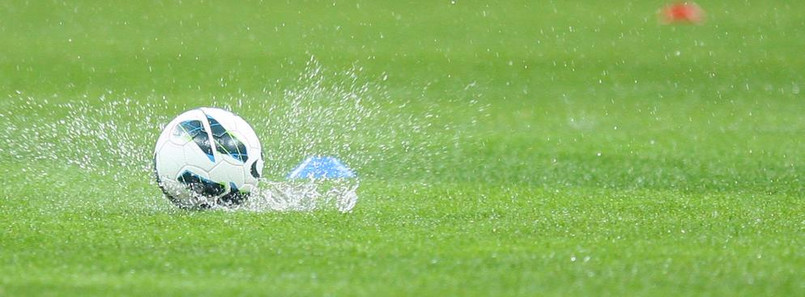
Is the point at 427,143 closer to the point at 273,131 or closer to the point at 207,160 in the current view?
the point at 273,131

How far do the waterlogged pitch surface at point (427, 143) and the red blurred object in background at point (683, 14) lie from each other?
0.24m

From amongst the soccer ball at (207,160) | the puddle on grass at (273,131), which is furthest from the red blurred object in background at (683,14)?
the soccer ball at (207,160)

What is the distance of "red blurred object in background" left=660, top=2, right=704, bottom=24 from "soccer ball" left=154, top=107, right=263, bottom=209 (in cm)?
1265

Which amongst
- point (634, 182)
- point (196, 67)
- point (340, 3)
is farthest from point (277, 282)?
point (340, 3)

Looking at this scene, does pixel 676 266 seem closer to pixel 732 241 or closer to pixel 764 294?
pixel 764 294

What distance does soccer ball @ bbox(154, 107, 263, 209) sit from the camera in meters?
6.52

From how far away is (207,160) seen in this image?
652cm

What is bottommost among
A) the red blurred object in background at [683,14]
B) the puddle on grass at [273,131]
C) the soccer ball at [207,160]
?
the soccer ball at [207,160]

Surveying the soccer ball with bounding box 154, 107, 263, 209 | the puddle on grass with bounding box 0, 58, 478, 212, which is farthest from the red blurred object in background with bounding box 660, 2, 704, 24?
the soccer ball with bounding box 154, 107, 263, 209

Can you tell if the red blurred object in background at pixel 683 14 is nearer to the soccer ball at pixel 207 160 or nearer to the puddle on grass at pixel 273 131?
the puddle on grass at pixel 273 131

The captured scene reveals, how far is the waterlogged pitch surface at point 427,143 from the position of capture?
507 centimetres

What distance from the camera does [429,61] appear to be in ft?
51.9

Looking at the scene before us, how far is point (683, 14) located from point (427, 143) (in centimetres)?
889

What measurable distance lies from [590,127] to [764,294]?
7266mm
